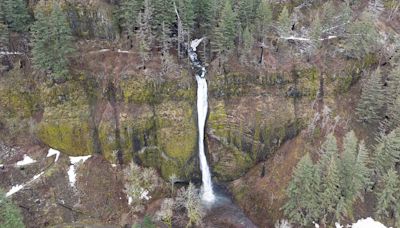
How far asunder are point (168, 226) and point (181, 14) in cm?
3269

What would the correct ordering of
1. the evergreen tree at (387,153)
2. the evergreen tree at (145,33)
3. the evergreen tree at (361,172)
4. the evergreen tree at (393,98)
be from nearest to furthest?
the evergreen tree at (361,172)
the evergreen tree at (387,153)
the evergreen tree at (393,98)
the evergreen tree at (145,33)

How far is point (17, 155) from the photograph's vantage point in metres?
57.0

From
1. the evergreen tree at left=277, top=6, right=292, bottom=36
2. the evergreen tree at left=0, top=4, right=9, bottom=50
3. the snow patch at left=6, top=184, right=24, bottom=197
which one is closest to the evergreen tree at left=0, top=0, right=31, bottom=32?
the evergreen tree at left=0, top=4, right=9, bottom=50

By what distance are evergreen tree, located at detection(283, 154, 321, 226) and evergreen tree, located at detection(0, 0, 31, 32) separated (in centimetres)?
4680

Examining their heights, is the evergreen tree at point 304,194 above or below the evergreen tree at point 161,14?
below

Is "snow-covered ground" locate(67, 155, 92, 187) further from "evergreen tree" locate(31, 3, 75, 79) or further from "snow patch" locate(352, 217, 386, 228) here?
"snow patch" locate(352, 217, 386, 228)

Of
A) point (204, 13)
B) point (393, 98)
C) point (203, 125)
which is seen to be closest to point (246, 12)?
Answer: point (204, 13)

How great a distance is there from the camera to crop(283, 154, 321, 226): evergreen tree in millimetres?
47781

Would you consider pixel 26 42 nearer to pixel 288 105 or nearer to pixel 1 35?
pixel 1 35

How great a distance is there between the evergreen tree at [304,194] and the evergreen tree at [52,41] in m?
37.3

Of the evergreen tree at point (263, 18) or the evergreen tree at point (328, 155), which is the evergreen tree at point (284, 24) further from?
the evergreen tree at point (328, 155)

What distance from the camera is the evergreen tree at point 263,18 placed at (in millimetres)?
60438

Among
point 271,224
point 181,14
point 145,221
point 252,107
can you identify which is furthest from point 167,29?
point 271,224

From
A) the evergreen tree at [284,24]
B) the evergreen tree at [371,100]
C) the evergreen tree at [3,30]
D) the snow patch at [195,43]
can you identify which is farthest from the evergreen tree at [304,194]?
the evergreen tree at [3,30]
